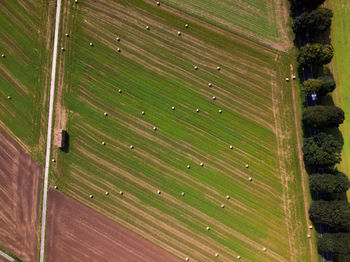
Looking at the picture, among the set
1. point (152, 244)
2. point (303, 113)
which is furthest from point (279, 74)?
point (152, 244)

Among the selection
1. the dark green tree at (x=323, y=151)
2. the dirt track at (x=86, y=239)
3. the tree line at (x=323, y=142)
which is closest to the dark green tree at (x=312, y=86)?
the tree line at (x=323, y=142)

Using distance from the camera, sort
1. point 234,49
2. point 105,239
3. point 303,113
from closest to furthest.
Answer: point 303,113, point 234,49, point 105,239

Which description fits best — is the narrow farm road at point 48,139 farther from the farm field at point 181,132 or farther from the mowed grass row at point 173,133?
the mowed grass row at point 173,133

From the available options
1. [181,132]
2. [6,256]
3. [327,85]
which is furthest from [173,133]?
[6,256]

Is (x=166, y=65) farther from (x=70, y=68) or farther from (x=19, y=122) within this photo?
(x=19, y=122)

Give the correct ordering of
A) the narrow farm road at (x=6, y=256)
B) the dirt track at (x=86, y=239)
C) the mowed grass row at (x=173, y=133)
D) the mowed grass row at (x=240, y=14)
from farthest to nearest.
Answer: the narrow farm road at (x=6, y=256), the dirt track at (x=86, y=239), the mowed grass row at (x=173, y=133), the mowed grass row at (x=240, y=14)

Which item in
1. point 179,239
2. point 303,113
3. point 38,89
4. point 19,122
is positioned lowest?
point 179,239

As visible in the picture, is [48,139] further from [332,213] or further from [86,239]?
[332,213]
